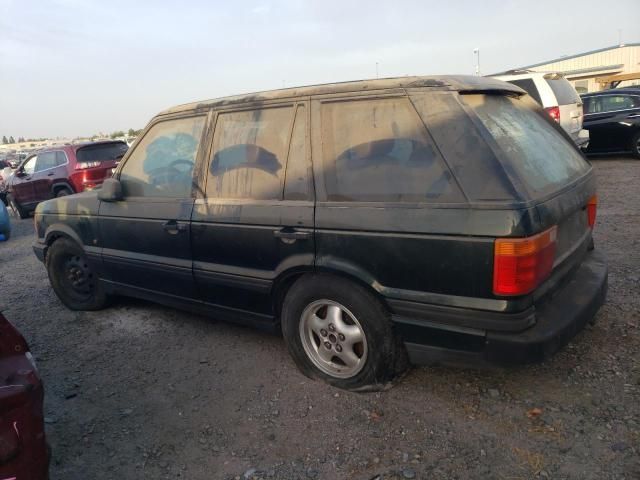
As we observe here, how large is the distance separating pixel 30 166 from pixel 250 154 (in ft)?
33.8

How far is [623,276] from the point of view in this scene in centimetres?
412

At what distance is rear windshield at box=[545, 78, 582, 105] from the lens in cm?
895

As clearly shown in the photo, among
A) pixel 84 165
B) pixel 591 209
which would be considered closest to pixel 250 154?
pixel 591 209

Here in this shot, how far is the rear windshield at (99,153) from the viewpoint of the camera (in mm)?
10195

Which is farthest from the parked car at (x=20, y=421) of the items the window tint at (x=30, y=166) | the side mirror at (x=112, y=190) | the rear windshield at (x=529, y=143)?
the window tint at (x=30, y=166)

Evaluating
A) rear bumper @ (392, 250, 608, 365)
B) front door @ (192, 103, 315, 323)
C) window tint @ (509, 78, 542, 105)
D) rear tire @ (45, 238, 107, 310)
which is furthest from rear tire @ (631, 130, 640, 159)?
rear tire @ (45, 238, 107, 310)

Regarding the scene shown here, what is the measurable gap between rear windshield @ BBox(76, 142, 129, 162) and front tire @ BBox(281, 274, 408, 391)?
8800mm

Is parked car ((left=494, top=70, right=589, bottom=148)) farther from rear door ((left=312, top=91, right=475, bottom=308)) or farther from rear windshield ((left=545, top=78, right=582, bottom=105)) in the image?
rear door ((left=312, top=91, right=475, bottom=308))

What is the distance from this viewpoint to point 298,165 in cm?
286

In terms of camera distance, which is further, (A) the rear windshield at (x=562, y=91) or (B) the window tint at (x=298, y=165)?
(A) the rear windshield at (x=562, y=91)

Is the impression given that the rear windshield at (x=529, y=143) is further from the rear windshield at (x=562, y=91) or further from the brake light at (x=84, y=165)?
the brake light at (x=84, y=165)

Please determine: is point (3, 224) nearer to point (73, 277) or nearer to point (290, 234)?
point (73, 277)

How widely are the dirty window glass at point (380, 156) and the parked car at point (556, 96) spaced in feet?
23.4

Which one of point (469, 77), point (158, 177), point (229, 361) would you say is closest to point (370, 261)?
point (469, 77)
